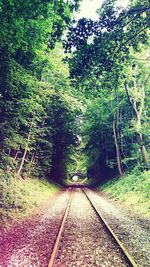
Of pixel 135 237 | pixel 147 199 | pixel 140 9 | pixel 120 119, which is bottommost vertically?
pixel 135 237

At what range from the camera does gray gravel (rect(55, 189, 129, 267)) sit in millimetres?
5066

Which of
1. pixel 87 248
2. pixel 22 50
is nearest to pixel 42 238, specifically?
pixel 87 248

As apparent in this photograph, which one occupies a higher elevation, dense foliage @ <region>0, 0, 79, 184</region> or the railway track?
dense foliage @ <region>0, 0, 79, 184</region>

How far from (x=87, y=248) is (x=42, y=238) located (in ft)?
5.39

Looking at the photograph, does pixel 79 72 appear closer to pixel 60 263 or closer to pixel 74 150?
pixel 60 263

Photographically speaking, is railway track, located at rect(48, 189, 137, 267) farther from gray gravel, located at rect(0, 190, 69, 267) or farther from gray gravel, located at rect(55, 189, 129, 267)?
gray gravel, located at rect(0, 190, 69, 267)

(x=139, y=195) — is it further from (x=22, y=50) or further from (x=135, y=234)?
(x=22, y=50)

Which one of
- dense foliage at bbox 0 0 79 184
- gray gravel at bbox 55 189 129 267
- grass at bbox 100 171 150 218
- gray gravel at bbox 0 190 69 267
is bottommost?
gray gravel at bbox 0 190 69 267

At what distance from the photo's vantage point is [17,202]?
36.3 feet

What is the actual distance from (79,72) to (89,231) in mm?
6125

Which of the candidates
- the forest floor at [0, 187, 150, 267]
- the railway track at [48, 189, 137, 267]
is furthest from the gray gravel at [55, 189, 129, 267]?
the forest floor at [0, 187, 150, 267]

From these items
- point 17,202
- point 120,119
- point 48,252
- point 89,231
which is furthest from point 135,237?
point 120,119

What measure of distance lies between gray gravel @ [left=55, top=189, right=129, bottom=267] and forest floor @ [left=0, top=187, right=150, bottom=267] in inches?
14.5

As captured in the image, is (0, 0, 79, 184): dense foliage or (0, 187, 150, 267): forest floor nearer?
(0, 187, 150, 267): forest floor
